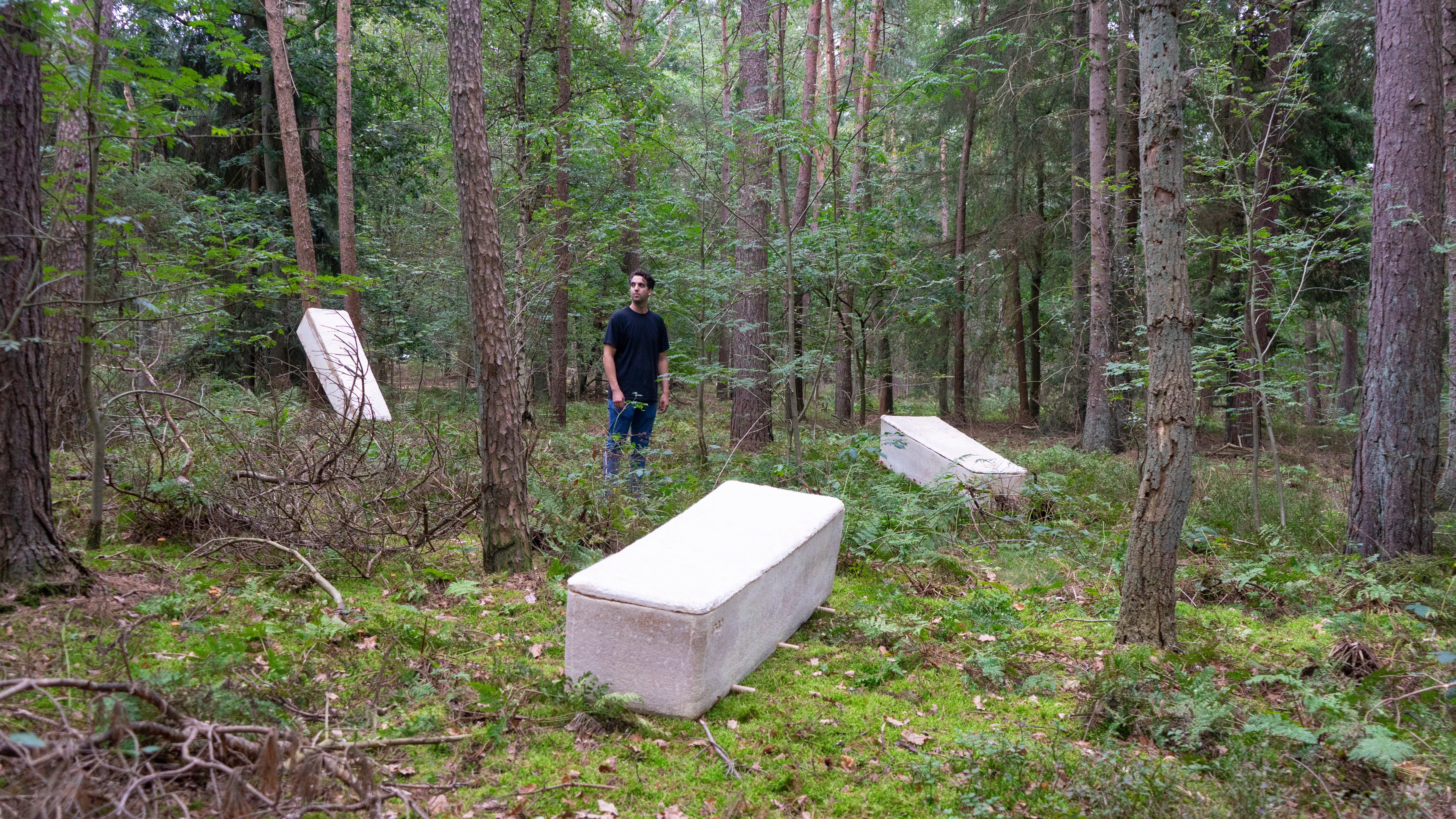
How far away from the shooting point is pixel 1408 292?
607 centimetres

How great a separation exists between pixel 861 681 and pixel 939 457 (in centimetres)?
452

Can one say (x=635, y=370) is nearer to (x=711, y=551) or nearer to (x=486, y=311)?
(x=486, y=311)

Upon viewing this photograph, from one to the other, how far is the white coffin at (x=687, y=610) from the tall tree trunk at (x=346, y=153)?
10.3 metres

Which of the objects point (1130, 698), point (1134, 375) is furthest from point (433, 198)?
point (1130, 698)

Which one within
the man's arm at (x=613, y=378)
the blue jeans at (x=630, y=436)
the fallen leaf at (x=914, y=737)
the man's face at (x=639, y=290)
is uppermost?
the man's face at (x=639, y=290)

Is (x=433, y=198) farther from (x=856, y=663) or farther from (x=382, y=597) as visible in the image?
(x=856, y=663)

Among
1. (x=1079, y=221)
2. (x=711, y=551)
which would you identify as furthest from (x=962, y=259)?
(x=711, y=551)

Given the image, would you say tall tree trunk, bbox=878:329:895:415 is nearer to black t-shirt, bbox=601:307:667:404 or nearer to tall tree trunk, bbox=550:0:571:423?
tall tree trunk, bbox=550:0:571:423

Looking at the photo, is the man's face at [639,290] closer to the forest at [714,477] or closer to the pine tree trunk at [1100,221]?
the forest at [714,477]

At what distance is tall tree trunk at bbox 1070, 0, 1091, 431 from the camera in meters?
13.5

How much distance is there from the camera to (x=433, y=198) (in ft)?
66.4

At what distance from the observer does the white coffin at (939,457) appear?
7730mm

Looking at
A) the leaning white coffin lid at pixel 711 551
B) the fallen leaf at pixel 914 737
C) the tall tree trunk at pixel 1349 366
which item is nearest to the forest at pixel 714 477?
the fallen leaf at pixel 914 737

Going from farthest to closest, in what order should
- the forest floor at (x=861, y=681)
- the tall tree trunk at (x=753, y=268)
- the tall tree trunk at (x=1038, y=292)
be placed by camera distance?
the tall tree trunk at (x=1038, y=292) < the tall tree trunk at (x=753, y=268) < the forest floor at (x=861, y=681)
